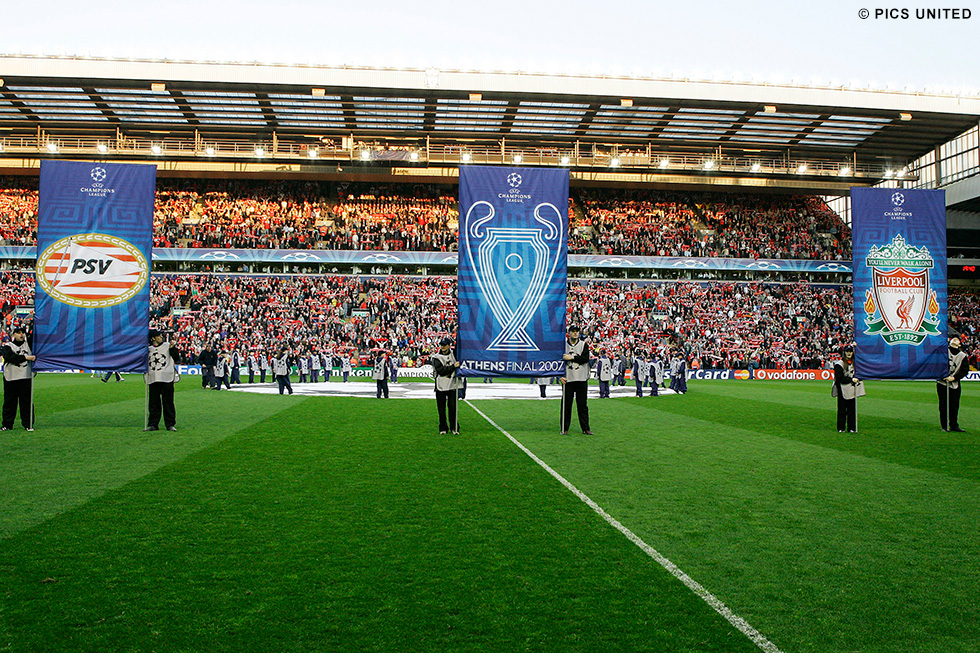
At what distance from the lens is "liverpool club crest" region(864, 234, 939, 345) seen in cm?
1457

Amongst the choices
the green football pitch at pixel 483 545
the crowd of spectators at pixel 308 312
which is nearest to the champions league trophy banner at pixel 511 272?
the green football pitch at pixel 483 545

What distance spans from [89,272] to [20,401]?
103 inches

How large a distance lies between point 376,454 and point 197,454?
8.58 ft

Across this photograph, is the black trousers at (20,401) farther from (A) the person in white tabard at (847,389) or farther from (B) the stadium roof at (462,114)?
(B) the stadium roof at (462,114)

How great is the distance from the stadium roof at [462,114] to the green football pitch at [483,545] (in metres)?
33.2

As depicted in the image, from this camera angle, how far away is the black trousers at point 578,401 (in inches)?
507

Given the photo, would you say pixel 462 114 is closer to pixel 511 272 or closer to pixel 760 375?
pixel 760 375

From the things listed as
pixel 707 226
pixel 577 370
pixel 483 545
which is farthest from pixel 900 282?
pixel 707 226

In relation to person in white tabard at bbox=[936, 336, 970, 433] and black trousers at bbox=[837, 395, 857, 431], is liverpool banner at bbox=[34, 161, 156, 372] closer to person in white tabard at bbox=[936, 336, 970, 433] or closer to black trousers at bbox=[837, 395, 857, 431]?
black trousers at bbox=[837, 395, 857, 431]

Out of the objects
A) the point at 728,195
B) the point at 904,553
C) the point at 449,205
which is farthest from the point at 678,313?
the point at 904,553

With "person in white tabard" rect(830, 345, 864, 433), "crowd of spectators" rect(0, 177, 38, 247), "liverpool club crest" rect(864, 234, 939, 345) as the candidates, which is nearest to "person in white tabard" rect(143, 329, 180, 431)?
"person in white tabard" rect(830, 345, 864, 433)

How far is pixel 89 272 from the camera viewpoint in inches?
521

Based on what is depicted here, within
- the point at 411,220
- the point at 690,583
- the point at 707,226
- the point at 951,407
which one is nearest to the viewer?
the point at 690,583

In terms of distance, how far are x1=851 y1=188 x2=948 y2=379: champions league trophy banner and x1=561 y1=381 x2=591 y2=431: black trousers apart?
231 inches
